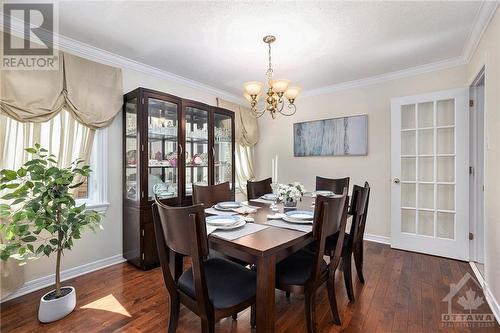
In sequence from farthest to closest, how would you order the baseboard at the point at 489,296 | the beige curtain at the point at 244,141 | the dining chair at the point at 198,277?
the beige curtain at the point at 244,141, the baseboard at the point at 489,296, the dining chair at the point at 198,277

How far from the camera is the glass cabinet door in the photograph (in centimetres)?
313

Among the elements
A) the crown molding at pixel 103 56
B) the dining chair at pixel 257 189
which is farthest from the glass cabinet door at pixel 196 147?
the dining chair at pixel 257 189

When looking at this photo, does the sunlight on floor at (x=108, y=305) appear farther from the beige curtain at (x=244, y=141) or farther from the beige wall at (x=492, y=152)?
the beige wall at (x=492, y=152)

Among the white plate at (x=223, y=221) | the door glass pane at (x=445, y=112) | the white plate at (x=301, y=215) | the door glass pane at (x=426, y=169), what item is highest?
the door glass pane at (x=445, y=112)

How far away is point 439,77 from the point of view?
2.99 metres

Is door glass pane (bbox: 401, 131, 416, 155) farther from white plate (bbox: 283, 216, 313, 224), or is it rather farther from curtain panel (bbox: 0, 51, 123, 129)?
curtain panel (bbox: 0, 51, 123, 129)

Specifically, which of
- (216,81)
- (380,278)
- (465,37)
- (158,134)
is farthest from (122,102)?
(465,37)

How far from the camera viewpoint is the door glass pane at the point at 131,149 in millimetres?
2648

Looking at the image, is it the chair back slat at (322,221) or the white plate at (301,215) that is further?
the white plate at (301,215)

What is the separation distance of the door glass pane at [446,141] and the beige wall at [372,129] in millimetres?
538

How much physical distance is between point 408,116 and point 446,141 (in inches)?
20.5

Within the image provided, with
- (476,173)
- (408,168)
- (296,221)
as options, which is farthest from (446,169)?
(296,221)

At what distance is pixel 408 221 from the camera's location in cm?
315

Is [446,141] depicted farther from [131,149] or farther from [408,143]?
[131,149]
